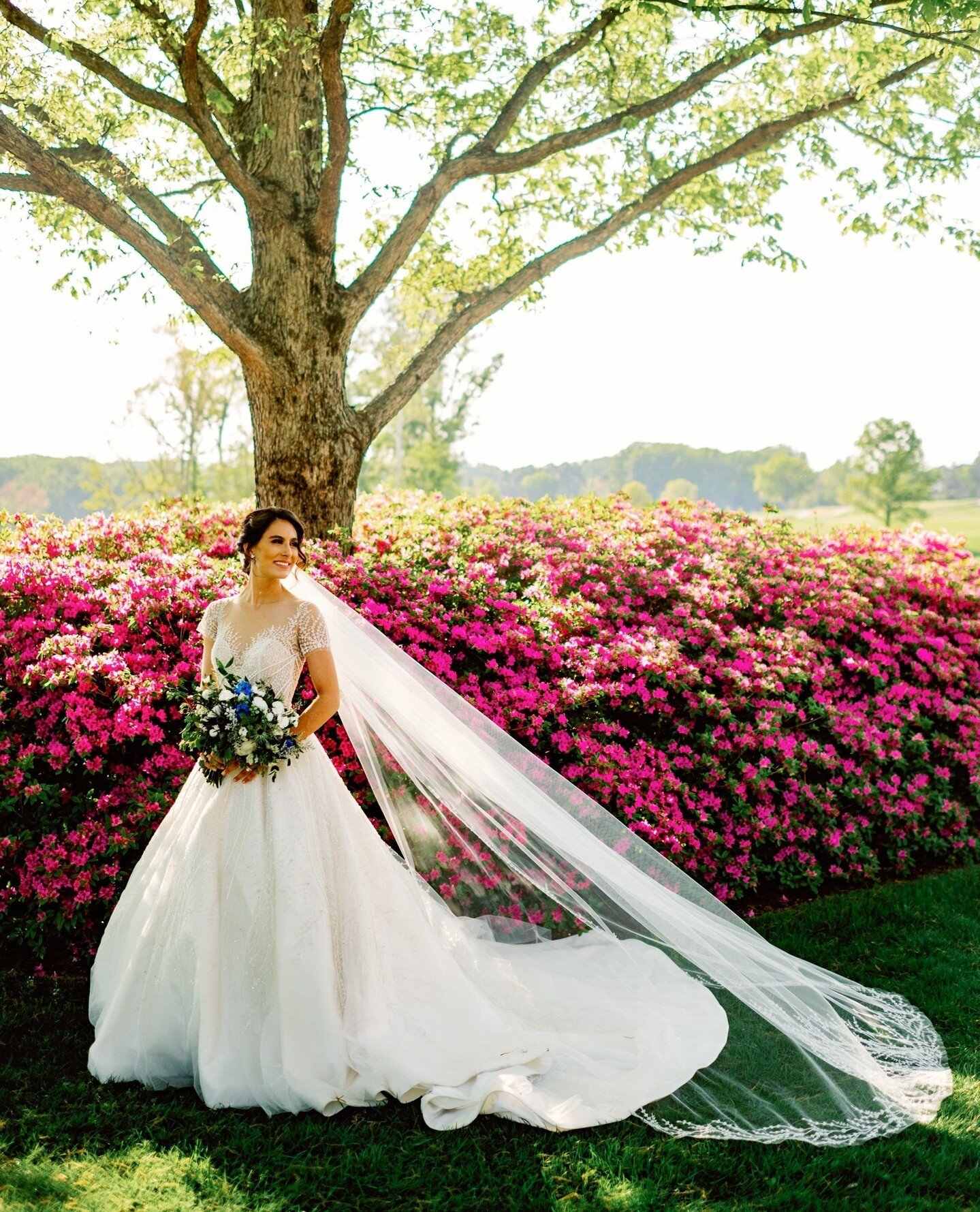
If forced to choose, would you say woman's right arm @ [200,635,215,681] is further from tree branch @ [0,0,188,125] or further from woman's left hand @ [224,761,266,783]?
tree branch @ [0,0,188,125]

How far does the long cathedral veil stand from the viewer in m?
4.48

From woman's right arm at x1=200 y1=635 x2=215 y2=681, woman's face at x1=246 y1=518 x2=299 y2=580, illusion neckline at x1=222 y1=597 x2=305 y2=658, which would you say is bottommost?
woman's right arm at x1=200 y1=635 x2=215 y2=681

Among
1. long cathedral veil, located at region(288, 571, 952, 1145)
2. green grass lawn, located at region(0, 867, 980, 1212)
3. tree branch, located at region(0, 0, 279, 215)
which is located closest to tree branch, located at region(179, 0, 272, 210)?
tree branch, located at region(0, 0, 279, 215)

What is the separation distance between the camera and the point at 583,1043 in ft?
14.3

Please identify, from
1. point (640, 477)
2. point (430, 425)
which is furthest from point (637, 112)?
point (640, 477)

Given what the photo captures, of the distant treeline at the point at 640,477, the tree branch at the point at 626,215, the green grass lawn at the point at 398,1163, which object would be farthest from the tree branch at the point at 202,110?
Result: the distant treeline at the point at 640,477

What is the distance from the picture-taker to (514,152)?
9.23 meters

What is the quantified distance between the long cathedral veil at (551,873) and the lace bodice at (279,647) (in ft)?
1.35

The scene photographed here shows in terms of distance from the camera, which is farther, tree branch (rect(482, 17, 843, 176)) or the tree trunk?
tree branch (rect(482, 17, 843, 176))

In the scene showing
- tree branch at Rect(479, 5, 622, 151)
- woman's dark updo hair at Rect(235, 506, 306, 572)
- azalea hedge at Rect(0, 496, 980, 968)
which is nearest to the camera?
woman's dark updo hair at Rect(235, 506, 306, 572)

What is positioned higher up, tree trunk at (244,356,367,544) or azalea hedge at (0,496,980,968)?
tree trunk at (244,356,367,544)

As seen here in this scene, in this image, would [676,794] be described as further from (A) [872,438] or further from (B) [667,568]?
(A) [872,438]

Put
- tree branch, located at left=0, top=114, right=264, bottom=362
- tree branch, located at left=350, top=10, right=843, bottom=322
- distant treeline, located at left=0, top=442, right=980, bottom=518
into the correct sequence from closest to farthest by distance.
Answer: tree branch, located at left=0, top=114, right=264, bottom=362 → tree branch, located at left=350, top=10, right=843, bottom=322 → distant treeline, located at left=0, top=442, right=980, bottom=518

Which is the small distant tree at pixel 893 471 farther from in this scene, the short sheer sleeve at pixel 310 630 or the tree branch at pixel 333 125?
the short sheer sleeve at pixel 310 630
